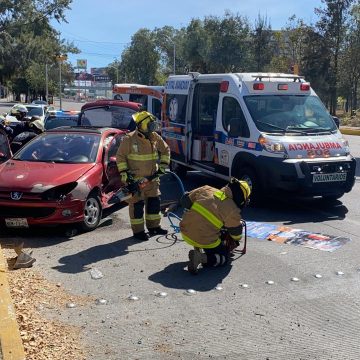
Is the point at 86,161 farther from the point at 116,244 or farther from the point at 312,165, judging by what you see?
the point at 312,165

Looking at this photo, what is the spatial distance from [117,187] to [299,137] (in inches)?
123

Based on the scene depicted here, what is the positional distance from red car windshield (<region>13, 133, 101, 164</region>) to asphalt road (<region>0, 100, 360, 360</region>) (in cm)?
118

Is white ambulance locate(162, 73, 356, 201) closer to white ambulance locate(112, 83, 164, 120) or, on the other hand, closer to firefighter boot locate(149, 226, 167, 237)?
firefighter boot locate(149, 226, 167, 237)

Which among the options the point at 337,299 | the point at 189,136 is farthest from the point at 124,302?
the point at 189,136

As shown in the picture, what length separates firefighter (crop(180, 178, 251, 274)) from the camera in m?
5.82

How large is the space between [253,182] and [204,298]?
429 centimetres

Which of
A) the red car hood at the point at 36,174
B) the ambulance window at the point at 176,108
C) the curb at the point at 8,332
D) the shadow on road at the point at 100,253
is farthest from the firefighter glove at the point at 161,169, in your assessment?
the ambulance window at the point at 176,108

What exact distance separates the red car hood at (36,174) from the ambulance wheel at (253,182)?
2.77 meters

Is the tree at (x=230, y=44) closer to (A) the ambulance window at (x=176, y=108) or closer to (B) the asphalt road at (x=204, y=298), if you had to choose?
(A) the ambulance window at (x=176, y=108)

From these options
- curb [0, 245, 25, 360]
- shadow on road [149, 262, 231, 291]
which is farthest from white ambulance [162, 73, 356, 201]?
curb [0, 245, 25, 360]

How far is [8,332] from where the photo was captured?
4.00 m

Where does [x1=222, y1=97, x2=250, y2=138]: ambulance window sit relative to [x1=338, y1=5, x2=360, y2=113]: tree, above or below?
below

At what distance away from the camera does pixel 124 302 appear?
5.03m

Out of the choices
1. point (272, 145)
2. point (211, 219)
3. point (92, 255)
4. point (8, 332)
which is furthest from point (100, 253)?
point (272, 145)
